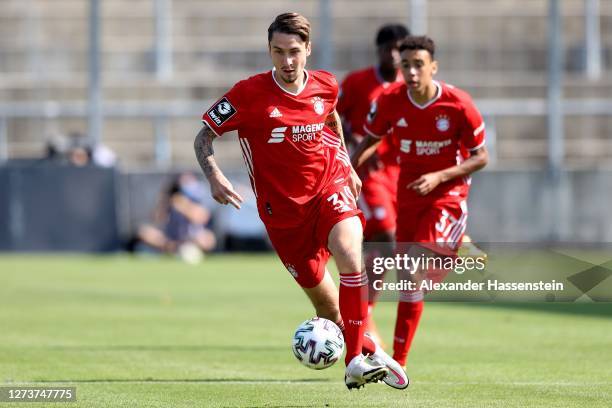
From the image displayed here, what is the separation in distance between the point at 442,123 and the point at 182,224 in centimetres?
1489

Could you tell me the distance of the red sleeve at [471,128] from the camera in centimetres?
977

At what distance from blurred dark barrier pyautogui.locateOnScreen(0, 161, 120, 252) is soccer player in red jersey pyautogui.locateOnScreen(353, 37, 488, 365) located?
576 inches

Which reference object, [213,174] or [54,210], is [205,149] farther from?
[54,210]

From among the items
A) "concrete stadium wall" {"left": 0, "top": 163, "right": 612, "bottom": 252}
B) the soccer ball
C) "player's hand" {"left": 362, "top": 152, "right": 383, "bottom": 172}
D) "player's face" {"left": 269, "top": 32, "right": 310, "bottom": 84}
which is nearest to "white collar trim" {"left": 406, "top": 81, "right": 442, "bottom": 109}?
"player's face" {"left": 269, "top": 32, "right": 310, "bottom": 84}

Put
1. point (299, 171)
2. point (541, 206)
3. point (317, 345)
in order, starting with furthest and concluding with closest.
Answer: point (541, 206)
point (299, 171)
point (317, 345)

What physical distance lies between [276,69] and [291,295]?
887 cm

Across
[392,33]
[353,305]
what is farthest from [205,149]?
[392,33]

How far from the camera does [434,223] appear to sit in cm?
981

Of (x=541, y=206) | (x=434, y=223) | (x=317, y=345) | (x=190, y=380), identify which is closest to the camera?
(x=317, y=345)

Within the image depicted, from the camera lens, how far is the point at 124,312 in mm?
14805

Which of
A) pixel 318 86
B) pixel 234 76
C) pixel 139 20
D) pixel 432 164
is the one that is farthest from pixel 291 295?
pixel 139 20

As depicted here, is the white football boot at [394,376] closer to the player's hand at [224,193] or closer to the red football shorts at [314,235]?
the red football shorts at [314,235]

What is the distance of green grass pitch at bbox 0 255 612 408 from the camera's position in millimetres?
8492

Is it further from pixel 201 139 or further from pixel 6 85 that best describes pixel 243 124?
pixel 6 85
